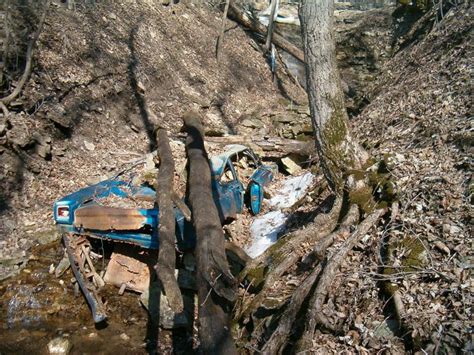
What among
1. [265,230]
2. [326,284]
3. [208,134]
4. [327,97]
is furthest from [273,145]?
[326,284]

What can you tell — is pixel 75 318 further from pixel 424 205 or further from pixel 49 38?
pixel 49 38

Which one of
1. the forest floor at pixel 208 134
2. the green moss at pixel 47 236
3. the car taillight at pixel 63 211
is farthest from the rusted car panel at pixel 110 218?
the green moss at pixel 47 236

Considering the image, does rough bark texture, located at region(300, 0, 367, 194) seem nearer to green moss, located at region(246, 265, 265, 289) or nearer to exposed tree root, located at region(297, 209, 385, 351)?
exposed tree root, located at region(297, 209, 385, 351)

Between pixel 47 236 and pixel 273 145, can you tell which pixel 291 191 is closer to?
pixel 273 145

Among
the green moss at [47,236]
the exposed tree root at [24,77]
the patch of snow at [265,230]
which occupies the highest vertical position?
the exposed tree root at [24,77]

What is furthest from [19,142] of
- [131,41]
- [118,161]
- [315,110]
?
[131,41]

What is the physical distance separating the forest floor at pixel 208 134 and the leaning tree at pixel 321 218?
20 cm

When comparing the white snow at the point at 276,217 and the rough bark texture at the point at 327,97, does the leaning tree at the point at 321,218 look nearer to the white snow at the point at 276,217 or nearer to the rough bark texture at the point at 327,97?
the rough bark texture at the point at 327,97

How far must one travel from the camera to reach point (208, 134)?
10219mm

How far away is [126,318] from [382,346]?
11.2 ft

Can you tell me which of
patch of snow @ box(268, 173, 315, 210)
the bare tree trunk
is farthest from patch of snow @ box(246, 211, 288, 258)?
the bare tree trunk

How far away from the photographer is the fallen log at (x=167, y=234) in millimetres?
4375

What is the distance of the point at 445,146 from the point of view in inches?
225

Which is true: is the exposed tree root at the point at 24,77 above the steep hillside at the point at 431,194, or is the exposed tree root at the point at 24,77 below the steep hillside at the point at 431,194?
above
